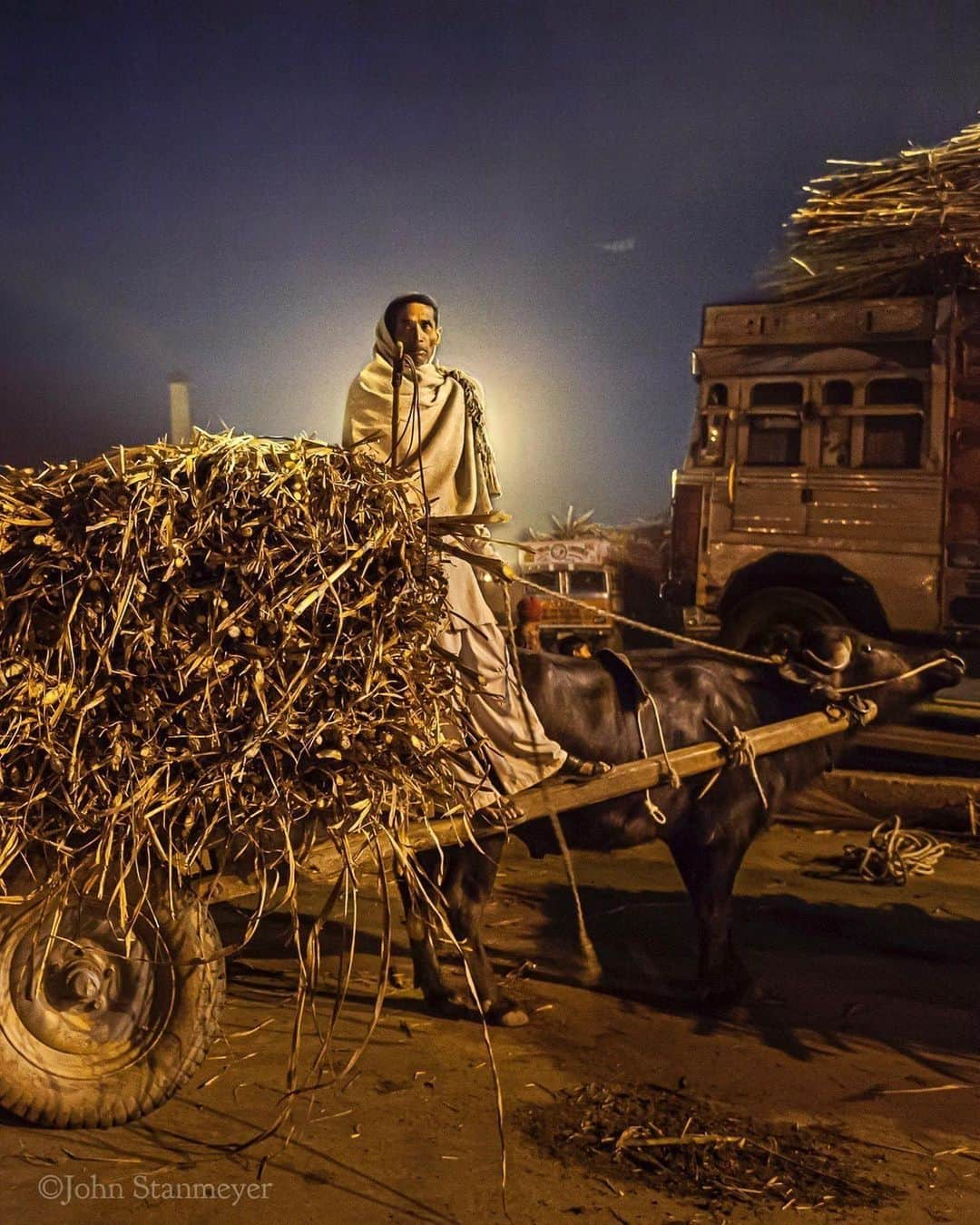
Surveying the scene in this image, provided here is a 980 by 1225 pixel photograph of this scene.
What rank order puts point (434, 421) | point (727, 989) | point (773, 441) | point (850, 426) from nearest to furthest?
point (434, 421)
point (727, 989)
point (850, 426)
point (773, 441)

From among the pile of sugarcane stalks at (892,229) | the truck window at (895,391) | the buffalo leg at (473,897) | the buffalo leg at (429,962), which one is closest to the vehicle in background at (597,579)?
the truck window at (895,391)

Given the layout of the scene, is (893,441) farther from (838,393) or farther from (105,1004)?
(105,1004)

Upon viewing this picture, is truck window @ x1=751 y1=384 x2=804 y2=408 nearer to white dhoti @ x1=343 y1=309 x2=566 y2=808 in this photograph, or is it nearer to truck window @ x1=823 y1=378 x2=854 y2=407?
truck window @ x1=823 y1=378 x2=854 y2=407

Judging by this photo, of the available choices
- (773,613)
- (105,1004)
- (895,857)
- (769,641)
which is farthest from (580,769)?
(773,613)

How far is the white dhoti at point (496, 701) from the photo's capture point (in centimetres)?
457

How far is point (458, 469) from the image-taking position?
4.91 metres

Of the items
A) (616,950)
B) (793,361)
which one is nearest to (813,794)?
(616,950)

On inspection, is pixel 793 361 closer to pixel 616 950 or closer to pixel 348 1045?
pixel 616 950

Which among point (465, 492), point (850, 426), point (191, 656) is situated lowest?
point (191, 656)

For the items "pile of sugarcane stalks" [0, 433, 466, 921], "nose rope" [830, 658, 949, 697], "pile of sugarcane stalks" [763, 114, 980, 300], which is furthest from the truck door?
"pile of sugarcane stalks" [0, 433, 466, 921]

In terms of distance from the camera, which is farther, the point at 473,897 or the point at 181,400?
the point at 181,400

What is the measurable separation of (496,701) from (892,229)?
23.2ft

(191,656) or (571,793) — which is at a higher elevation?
(191,656)

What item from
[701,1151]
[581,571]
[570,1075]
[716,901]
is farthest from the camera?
[581,571]
